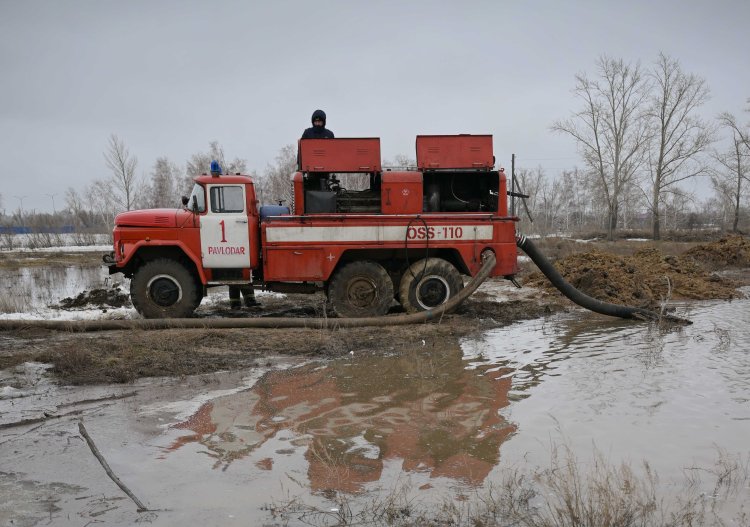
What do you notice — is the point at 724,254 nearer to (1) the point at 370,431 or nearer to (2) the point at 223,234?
(2) the point at 223,234

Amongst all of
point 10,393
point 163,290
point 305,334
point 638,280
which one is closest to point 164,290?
point 163,290

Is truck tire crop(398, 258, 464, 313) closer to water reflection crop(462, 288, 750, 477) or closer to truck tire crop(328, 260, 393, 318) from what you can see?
truck tire crop(328, 260, 393, 318)

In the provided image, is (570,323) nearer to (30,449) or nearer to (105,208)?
(30,449)

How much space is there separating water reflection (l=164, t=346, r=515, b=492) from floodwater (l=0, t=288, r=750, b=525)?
0.02 metres

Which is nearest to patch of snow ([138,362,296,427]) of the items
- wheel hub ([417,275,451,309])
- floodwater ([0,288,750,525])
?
floodwater ([0,288,750,525])

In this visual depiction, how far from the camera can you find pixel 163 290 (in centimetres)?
1022

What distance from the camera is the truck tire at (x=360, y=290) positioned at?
10320 millimetres

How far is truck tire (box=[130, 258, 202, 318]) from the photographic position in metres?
10.2

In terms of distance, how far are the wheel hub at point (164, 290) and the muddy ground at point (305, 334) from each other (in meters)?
1.31

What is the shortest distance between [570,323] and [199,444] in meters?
7.82

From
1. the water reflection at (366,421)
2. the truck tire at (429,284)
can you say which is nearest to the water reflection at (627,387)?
the water reflection at (366,421)

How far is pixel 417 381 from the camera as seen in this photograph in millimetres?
6699

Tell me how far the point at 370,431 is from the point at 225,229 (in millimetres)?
6195

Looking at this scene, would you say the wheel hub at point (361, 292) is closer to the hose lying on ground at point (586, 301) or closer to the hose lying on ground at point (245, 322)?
the hose lying on ground at point (245, 322)
